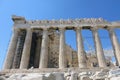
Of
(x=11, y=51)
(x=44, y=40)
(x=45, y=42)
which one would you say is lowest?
(x=11, y=51)

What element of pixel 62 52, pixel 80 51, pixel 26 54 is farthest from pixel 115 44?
pixel 26 54

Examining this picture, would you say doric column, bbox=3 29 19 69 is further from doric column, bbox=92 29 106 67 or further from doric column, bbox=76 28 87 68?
doric column, bbox=92 29 106 67

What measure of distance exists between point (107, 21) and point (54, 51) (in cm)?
1211

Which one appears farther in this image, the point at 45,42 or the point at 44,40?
the point at 44,40

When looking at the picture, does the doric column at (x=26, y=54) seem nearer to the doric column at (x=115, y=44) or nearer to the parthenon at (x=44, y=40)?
the parthenon at (x=44, y=40)

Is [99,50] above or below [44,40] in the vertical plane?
below

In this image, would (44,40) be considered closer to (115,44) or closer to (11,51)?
(11,51)

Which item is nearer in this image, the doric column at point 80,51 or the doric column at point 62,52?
the doric column at point 62,52

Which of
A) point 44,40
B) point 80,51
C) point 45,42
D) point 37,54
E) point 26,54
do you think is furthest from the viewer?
point 37,54

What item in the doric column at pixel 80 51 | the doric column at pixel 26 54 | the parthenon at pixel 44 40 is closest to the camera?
the doric column at pixel 80 51

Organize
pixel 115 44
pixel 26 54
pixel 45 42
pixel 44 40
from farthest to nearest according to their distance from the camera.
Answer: pixel 44 40, pixel 45 42, pixel 115 44, pixel 26 54

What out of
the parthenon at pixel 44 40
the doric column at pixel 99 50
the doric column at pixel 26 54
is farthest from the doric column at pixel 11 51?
the doric column at pixel 99 50

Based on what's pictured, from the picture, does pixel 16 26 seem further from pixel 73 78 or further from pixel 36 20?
pixel 73 78

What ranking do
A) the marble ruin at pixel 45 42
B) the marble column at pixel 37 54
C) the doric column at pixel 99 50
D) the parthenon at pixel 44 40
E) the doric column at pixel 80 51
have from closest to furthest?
the doric column at pixel 99 50
the doric column at pixel 80 51
the marble ruin at pixel 45 42
the parthenon at pixel 44 40
the marble column at pixel 37 54
